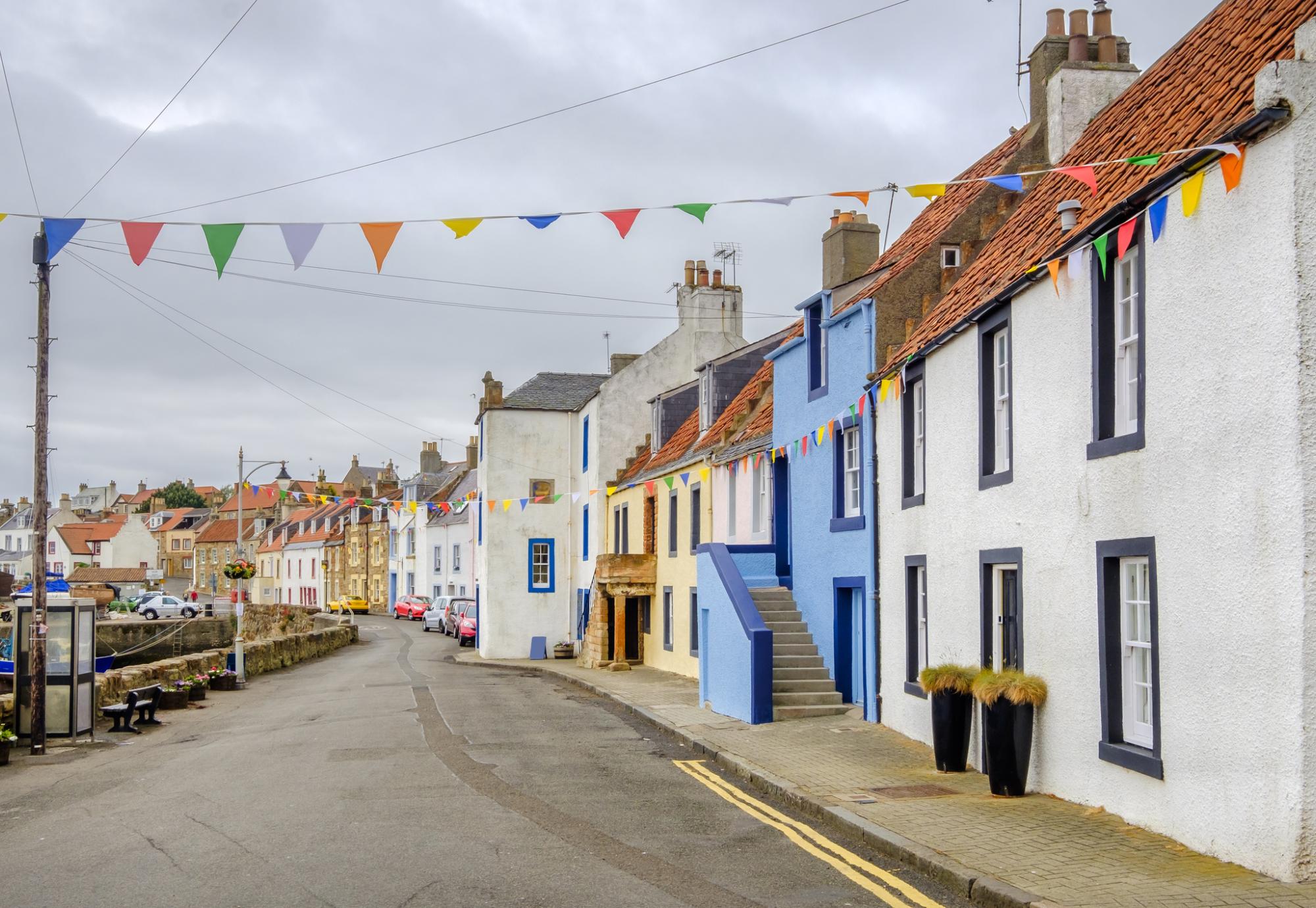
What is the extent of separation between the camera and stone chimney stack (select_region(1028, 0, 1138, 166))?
17.3 meters

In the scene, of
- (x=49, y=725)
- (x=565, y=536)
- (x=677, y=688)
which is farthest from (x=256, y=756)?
(x=565, y=536)

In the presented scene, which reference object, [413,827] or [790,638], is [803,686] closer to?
[790,638]

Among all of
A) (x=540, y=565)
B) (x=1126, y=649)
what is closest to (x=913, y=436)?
(x=1126, y=649)

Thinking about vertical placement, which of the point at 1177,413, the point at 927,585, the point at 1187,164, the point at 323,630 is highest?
the point at 1187,164

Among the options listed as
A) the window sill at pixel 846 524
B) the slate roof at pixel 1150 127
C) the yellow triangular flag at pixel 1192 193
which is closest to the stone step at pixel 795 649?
the window sill at pixel 846 524

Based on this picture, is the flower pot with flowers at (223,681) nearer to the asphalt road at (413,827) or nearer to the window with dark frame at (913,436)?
the asphalt road at (413,827)

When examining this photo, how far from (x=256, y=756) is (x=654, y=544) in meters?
17.1

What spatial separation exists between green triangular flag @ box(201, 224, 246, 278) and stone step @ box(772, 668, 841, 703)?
1070cm

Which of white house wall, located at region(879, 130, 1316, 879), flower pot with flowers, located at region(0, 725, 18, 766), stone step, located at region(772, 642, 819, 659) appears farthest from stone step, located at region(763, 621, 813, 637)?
flower pot with flowers, located at region(0, 725, 18, 766)

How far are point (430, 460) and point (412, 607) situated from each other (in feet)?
53.7

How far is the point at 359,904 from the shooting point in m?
7.67

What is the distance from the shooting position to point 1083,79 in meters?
17.5

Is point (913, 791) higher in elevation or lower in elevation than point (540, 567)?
lower

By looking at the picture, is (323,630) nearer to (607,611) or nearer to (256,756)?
(607,611)
